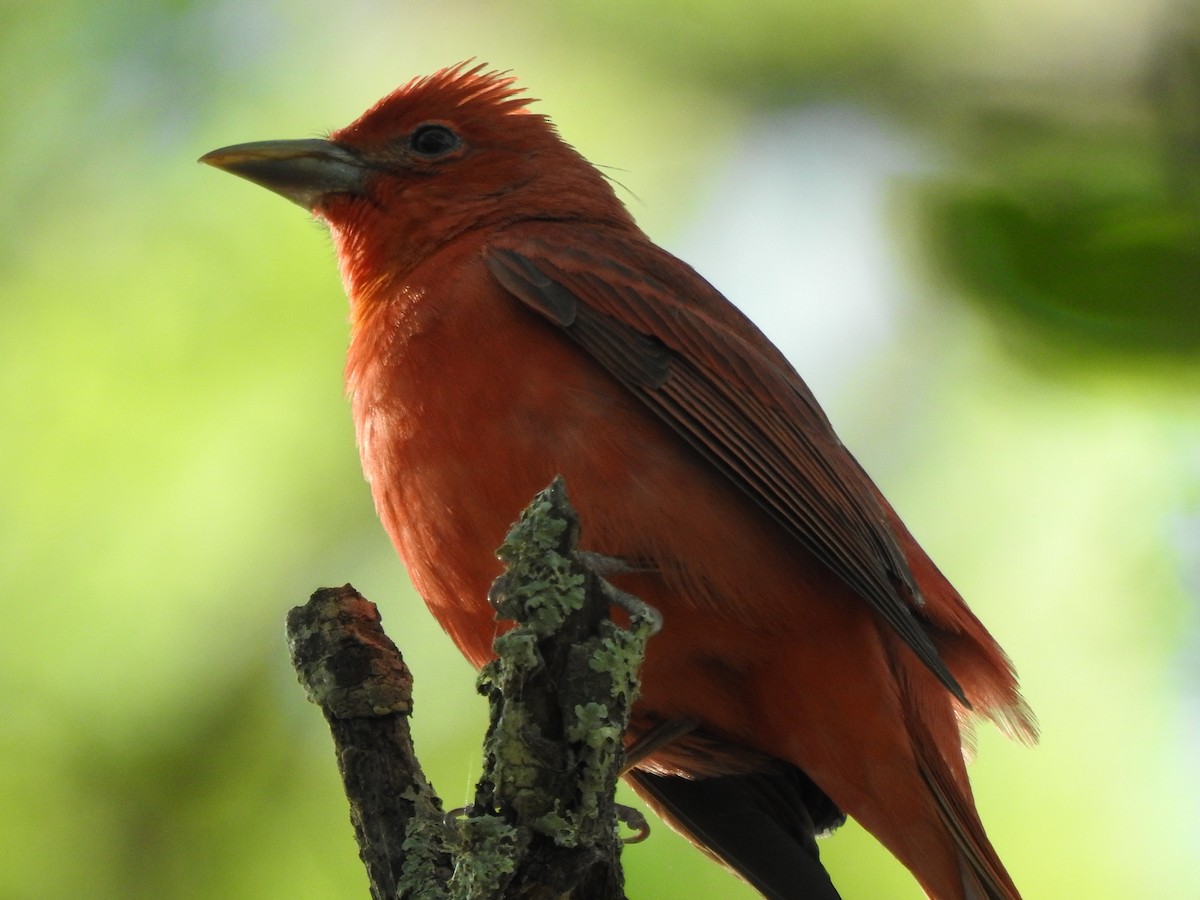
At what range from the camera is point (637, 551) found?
3697 millimetres

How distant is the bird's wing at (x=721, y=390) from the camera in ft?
12.7

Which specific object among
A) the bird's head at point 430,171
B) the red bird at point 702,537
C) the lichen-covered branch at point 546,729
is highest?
the bird's head at point 430,171

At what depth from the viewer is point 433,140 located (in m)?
5.03

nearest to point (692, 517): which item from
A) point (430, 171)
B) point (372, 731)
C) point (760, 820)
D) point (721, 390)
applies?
point (721, 390)

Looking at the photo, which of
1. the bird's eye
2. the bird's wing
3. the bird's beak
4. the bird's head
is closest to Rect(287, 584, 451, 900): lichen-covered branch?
the bird's wing

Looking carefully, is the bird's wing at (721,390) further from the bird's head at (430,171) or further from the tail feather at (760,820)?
the tail feather at (760,820)

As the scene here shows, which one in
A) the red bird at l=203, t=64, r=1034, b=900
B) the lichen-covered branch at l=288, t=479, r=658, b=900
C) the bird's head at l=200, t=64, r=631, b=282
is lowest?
the lichen-covered branch at l=288, t=479, r=658, b=900

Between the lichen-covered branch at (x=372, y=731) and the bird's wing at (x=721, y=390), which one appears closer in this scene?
the lichen-covered branch at (x=372, y=731)

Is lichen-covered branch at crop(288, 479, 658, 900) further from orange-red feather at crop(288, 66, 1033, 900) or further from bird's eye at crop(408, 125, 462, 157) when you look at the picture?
bird's eye at crop(408, 125, 462, 157)

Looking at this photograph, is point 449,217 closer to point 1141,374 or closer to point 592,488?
point 592,488

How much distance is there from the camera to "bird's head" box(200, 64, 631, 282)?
4699 mm

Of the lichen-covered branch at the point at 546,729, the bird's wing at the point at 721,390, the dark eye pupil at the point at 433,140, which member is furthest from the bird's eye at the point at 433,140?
→ the lichen-covered branch at the point at 546,729

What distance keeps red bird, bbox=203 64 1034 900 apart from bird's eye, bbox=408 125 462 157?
0.67 meters

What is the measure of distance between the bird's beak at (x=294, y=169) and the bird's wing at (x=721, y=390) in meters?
0.68
